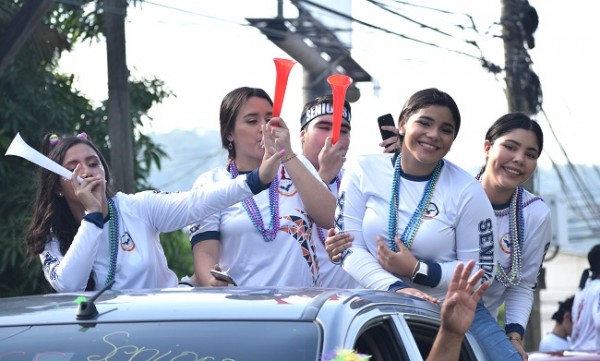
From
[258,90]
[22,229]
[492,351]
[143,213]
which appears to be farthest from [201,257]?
[22,229]

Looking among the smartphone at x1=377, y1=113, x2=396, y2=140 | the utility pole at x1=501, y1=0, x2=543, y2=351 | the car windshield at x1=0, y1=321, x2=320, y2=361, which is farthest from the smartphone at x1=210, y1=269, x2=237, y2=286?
the utility pole at x1=501, y1=0, x2=543, y2=351

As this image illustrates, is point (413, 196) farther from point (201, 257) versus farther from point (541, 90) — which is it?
point (541, 90)

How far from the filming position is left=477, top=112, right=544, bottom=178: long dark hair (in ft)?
19.9

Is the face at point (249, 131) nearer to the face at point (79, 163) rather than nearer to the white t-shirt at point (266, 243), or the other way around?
the white t-shirt at point (266, 243)

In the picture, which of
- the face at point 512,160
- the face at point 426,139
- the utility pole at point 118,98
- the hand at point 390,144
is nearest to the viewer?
the face at point 426,139

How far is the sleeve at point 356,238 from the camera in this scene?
511 cm

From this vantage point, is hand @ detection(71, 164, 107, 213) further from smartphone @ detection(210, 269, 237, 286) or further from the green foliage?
the green foliage

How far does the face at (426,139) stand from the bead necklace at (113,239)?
1245 mm

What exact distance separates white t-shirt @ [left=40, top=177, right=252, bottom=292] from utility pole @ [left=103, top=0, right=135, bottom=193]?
5.17m

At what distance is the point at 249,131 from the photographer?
607 cm

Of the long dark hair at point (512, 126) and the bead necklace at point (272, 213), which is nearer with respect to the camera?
the bead necklace at point (272, 213)

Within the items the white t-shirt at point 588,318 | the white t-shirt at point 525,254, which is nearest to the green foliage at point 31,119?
the white t-shirt at point 588,318

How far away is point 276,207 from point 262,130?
14.4 inches

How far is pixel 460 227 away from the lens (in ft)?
17.1
